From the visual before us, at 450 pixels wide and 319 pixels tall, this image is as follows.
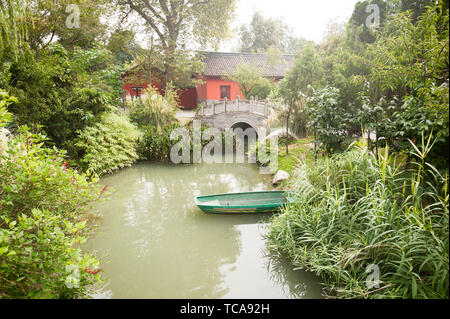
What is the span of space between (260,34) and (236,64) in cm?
911

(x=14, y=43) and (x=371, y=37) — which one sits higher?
(x=371, y=37)

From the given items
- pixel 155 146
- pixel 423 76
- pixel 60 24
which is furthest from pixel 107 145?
pixel 423 76

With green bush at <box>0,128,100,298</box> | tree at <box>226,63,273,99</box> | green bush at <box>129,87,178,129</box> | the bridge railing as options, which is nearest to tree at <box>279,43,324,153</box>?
the bridge railing

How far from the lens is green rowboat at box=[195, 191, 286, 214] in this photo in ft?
19.3

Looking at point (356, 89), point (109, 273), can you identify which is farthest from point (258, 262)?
point (356, 89)

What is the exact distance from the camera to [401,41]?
4.46 meters

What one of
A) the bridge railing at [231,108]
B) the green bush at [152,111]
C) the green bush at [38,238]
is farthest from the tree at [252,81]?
the green bush at [38,238]

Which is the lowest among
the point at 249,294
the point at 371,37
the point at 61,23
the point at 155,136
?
the point at 249,294

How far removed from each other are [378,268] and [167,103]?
11.3 m

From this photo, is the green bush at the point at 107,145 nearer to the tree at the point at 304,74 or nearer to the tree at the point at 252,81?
the tree at the point at 304,74

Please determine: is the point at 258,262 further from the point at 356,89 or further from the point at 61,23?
the point at 61,23

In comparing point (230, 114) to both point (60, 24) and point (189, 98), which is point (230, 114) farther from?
point (189, 98)

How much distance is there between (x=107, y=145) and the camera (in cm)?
906

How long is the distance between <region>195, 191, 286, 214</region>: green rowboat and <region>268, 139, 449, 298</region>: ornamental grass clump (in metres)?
0.99
